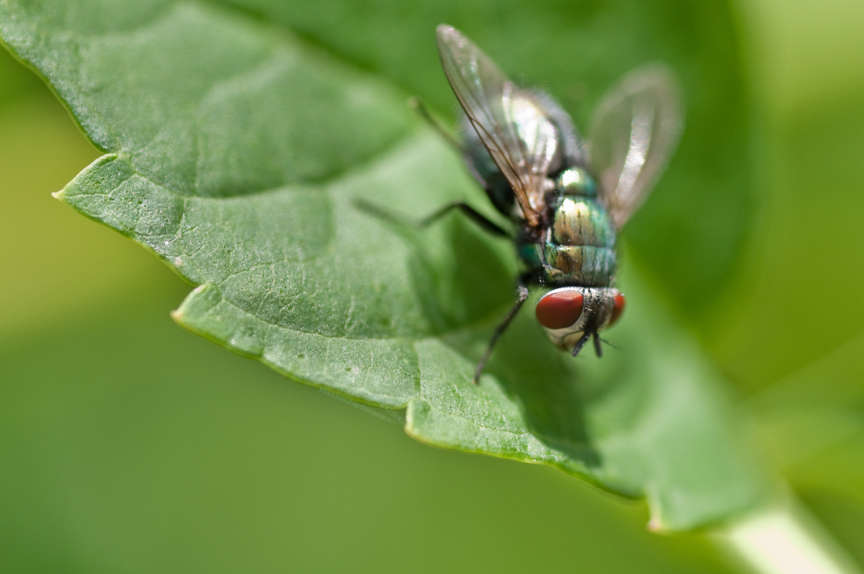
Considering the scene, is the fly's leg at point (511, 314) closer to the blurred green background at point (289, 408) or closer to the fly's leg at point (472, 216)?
the fly's leg at point (472, 216)

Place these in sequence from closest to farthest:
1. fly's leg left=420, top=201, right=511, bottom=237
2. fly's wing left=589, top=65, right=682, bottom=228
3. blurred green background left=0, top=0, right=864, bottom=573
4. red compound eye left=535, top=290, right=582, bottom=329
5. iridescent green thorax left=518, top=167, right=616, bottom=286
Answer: red compound eye left=535, top=290, right=582, bottom=329, iridescent green thorax left=518, top=167, right=616, bottom=286, fly's leg left=420, top=201, right=511, bottom=237, fly's wing left=589, top=65, right=682, bottom=228, blurred green background left=0, top=0, right=864, bottom=573

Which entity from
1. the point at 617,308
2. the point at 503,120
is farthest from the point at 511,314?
the point at 503,120

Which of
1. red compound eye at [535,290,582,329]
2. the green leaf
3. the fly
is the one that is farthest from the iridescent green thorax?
the green leaf

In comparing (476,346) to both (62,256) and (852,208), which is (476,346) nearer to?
(62,256)

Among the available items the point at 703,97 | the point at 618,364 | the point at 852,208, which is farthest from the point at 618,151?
the point at 852,208

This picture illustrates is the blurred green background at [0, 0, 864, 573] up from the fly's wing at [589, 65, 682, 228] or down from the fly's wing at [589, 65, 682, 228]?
down

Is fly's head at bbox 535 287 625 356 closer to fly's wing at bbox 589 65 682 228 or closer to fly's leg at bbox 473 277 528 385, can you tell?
fly's leg at bbox 473 277 528 385

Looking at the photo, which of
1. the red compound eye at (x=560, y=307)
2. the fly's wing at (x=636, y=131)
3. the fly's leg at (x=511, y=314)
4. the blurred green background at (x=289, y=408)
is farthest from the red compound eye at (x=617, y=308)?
the blurred green background at (x=289, y=408)
